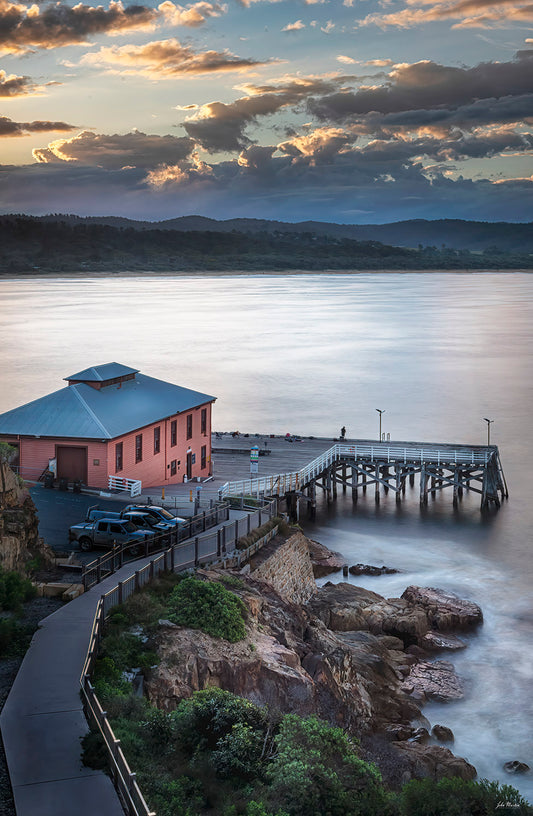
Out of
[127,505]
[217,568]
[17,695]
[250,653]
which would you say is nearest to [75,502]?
[127,505]

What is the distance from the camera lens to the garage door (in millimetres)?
39750

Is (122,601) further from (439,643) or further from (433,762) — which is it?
(439,643)

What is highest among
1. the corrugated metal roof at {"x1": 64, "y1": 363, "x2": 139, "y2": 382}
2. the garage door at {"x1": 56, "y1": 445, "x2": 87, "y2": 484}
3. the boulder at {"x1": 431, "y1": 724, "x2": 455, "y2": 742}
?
the corrugated metal roof at {"x1": 64, "y1": 363, "x2": 139, "y2": 382}

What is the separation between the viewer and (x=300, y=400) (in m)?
90.8

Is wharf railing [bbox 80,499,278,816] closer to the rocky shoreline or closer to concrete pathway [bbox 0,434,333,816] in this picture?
concrete pathway [bbox 0,434,333,816]

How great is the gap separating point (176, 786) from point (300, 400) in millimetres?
76956

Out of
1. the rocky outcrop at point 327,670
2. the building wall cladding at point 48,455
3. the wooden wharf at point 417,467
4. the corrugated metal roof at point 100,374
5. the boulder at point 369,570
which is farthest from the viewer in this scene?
the wooden wharf at point 417,467

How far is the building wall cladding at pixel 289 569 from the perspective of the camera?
1219 inches

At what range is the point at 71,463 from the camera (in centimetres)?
Answer: 4003

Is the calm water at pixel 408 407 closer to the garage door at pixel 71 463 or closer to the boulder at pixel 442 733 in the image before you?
the boulder at pixel 442 733

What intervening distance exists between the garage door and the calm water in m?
13.7

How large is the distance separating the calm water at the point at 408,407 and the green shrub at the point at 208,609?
8183mm

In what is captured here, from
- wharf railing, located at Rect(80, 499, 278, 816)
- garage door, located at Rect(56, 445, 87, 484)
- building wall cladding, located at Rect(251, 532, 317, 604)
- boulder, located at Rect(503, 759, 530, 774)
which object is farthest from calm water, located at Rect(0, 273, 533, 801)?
garage door, located at Rect(56, 445, 87, 484)

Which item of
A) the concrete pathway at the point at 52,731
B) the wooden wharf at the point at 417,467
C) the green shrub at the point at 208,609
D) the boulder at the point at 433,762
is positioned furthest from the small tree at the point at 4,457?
the wooden wharf at the point at 417,467
